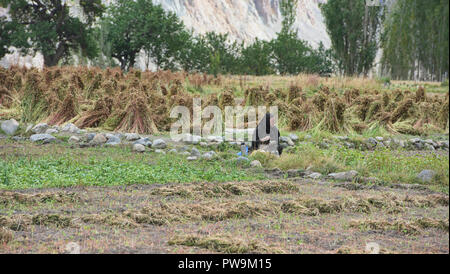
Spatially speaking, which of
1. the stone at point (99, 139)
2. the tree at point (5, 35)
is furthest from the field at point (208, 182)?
the tree at point (5, 35)

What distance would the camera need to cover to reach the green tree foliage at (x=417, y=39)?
1991mm

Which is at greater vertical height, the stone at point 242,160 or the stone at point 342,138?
the stone at point 242,160

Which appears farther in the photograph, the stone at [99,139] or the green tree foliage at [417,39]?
the stone at [99,139]

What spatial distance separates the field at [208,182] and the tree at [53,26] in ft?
49.6

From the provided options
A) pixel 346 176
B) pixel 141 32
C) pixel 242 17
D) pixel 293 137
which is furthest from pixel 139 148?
pixel 242 17

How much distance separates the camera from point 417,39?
12.5 m

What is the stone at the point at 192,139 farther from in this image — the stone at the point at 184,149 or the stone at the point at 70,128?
the stone at the point at 70,128

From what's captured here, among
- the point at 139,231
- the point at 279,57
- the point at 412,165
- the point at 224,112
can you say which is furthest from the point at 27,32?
the point at 139,231

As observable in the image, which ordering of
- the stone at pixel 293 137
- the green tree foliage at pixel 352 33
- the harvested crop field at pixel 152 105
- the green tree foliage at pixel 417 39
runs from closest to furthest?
the green tree foliage at pixel 417 39 → the stone at pixel 293 137 → the harvested crop field at pixel 152 105 → the green tree foliage at pixel 352 33

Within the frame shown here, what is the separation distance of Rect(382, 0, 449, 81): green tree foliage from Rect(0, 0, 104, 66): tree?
17264mm

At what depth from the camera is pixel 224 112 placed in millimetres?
13797

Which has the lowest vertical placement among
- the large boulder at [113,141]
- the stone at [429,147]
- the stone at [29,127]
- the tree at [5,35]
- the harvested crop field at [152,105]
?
the stone at [429,147]

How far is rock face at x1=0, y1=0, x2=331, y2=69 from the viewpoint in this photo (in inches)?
2606
